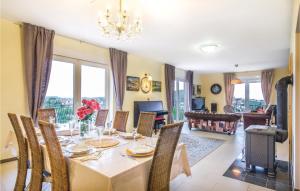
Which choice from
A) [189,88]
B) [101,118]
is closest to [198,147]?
[101,118]

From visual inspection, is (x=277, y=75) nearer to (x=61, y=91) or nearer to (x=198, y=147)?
(x=198, y=147)

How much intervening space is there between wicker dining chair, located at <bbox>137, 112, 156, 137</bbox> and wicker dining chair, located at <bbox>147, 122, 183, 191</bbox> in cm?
99

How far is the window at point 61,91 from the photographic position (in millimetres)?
3969

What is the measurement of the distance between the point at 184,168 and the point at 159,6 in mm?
2212

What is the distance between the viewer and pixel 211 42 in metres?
4.27

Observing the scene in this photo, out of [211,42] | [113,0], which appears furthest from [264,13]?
[113,0]

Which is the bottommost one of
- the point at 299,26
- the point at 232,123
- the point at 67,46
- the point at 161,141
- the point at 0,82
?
the point at 232,123

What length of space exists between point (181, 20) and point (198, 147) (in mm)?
2938

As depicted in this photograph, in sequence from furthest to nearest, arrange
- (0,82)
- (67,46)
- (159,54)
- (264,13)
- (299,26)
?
(159,54)
(67,46)
(0,82)
(264,13)
(299,26)

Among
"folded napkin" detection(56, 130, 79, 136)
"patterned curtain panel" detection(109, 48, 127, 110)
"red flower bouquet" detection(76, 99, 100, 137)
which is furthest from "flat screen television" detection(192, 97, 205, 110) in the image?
"red flower bouquet" detection(76, 99, 100, 137)

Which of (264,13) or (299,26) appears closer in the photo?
(299,26)

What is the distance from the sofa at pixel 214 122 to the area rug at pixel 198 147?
42.3 inches

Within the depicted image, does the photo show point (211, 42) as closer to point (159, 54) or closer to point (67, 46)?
point (159, 54)

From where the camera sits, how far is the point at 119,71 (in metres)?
5.13
